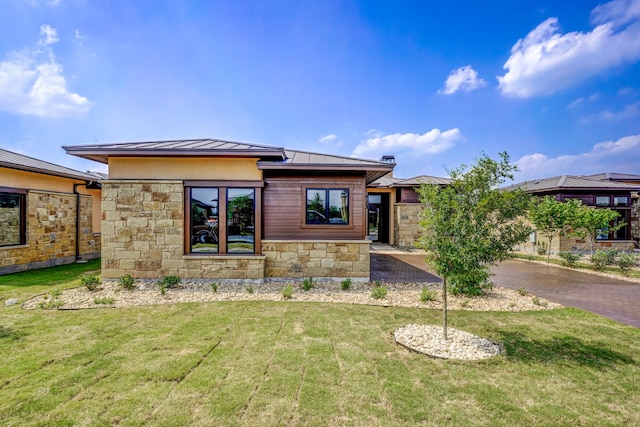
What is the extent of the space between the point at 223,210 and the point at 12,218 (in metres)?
8.63

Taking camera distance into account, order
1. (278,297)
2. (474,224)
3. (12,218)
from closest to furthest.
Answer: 1. (474,224)
2. (278,297)
3. (12,218)

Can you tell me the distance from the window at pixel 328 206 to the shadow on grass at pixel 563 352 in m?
5.44

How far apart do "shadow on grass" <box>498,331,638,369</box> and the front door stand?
15.8m

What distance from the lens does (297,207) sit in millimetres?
9250

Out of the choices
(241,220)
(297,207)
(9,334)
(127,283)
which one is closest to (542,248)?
(297,207)

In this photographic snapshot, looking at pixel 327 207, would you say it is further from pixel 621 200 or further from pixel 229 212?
pixel 621 200

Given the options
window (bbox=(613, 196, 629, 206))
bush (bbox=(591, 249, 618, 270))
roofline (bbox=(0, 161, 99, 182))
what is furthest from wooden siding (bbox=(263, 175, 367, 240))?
window (bbox=(613, 196, 629, 206))

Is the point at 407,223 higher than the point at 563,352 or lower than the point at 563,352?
higher

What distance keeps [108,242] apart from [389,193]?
16675 millimetres

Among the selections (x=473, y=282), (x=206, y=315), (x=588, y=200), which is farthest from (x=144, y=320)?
(x=588, y=200)

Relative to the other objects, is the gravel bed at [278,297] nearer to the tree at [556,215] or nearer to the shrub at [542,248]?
the tree at [556,215]

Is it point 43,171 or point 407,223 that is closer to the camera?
point 43,171

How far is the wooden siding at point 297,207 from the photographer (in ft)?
30.3

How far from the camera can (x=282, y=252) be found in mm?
9227
